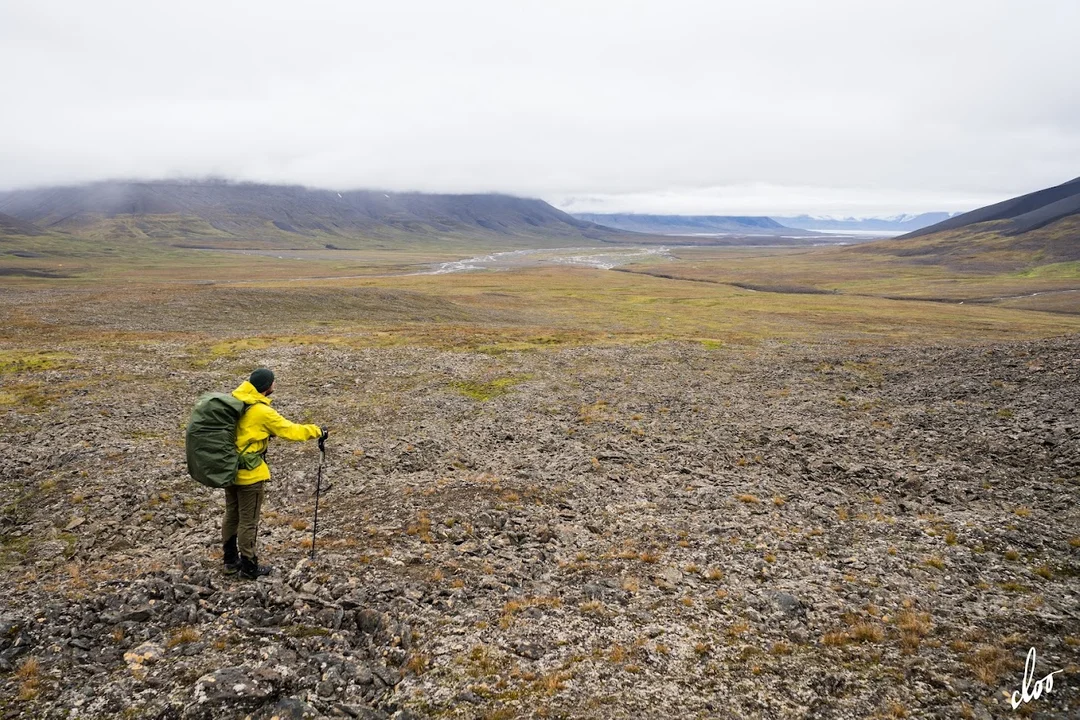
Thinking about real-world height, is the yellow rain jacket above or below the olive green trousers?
above

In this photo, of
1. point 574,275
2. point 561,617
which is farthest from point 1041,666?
point 574,275

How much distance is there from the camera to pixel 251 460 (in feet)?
34.3

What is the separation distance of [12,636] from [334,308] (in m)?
56.9

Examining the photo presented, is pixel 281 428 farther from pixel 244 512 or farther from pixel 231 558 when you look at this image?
pixel 231 558

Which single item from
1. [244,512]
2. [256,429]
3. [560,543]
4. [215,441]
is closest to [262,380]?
[256,429]

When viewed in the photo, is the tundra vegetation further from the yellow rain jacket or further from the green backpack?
the green backpack

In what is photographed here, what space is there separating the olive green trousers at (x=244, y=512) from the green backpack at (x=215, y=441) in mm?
463

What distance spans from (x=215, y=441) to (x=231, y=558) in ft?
9.57

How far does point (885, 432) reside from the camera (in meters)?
22.1

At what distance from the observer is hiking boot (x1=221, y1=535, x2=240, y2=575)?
442 inches

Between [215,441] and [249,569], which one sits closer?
[215,441]
